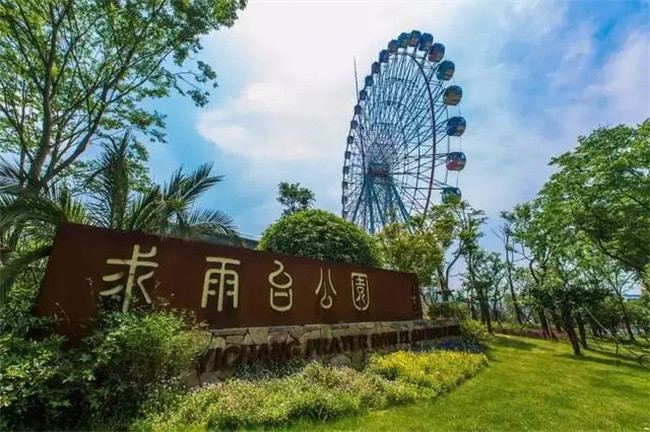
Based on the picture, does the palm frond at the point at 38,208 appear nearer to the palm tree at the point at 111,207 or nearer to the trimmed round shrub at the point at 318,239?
the palm tree at the point at 111,207

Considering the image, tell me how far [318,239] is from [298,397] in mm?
3925

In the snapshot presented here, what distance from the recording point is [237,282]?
4801 mm

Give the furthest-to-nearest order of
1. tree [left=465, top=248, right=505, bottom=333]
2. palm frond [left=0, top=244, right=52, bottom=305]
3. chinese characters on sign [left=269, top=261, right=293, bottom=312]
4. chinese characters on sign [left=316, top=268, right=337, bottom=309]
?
tree [left=465, top=248, right=505, bottom=333] < chinese characters on sign [left=316, top=268, right=337, bottom=309] < chinese characters on sign [left=269, top=261, right=293, bottom=312] < palm frond [left=0, top=244, right=52, bottom=305]

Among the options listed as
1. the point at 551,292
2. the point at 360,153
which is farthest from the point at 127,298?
the point at 360,153

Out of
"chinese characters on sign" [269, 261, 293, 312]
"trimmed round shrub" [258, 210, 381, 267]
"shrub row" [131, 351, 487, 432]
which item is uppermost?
"trimmed round shrub" [258, 210, 381, 267]

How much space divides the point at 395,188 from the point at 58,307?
17.3m

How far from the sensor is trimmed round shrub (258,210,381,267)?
7074 mm

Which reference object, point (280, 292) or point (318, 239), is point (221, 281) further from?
point (318, 239)

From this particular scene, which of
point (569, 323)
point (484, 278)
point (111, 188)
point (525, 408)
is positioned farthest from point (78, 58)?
point (484, 278)

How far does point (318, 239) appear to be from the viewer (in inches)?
283

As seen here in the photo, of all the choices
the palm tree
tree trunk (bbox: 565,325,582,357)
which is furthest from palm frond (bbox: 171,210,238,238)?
tree trunk (bbox: 565,325,582,357)

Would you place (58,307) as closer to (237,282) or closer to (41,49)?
(237,282)

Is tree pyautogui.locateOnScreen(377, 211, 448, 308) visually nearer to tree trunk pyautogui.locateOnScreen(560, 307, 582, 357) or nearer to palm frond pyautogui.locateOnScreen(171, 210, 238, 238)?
tree trunk pyautogui.locateOnScreen(560, 307, 582, 357)

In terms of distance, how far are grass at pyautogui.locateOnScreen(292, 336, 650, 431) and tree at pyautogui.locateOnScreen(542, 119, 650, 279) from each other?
472 cm
